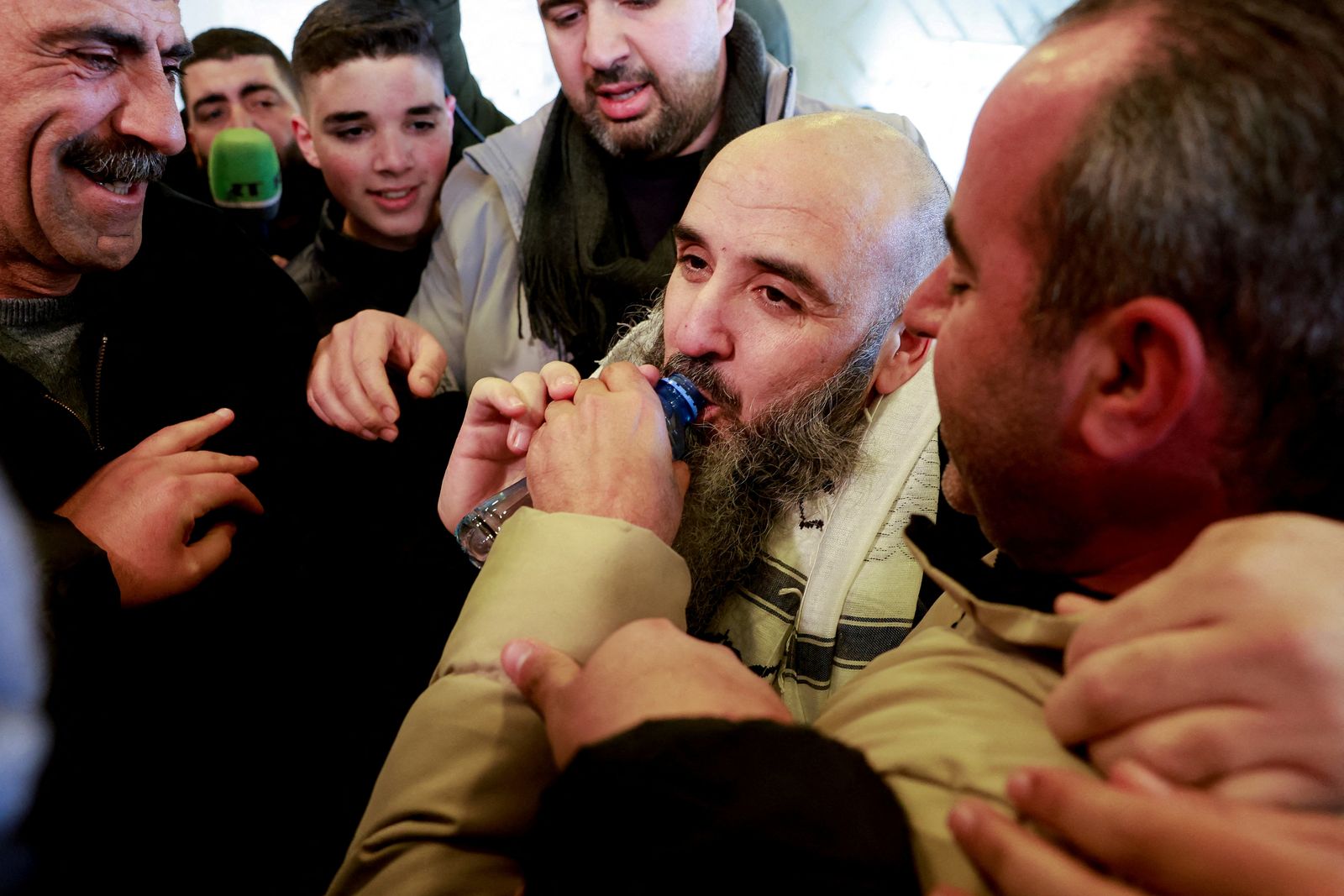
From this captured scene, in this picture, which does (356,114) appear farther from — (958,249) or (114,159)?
(958,249)

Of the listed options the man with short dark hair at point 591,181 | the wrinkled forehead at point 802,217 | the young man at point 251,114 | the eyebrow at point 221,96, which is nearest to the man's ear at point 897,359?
the wrinkled forehead at point 802,217

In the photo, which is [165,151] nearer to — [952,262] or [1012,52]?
[952,262]

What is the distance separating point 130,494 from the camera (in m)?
1.38

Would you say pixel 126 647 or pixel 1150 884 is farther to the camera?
pixel 126 647

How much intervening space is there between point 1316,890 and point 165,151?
75.7 inches

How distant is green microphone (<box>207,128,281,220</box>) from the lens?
3041mm

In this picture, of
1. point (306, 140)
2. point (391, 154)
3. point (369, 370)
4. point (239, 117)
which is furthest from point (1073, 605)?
point (239, 117)

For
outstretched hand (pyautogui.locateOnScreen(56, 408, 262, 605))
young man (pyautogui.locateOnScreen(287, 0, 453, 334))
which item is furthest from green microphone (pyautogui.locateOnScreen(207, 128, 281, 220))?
outstretched hand (pyautogui.locateOnScreen(56, 408, 262, 605))

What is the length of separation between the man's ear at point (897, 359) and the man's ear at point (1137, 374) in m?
0.91

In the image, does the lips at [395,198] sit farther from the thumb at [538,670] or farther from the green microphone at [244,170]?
the thumb at [538,670]

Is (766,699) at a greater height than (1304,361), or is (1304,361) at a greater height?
(1304,361)

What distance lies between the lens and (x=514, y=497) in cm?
154

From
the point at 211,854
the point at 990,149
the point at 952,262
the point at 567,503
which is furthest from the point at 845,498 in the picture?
the point at 211,854

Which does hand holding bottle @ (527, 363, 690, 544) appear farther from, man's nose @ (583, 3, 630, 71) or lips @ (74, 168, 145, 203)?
man's nose @ (583, 3, 630, 71)
